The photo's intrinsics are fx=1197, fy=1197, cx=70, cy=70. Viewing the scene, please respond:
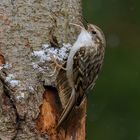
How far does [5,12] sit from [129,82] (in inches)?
125

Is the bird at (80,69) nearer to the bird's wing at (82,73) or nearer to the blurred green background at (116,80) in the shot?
the bird's wing at (82,73)

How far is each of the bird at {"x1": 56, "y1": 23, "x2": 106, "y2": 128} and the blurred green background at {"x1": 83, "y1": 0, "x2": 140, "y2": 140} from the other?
8.65 feet

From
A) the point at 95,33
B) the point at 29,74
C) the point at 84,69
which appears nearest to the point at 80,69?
the point at 84,69

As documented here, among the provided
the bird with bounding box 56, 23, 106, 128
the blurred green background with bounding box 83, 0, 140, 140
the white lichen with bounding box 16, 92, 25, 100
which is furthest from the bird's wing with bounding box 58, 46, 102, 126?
the blurred green background with bounding box 83, 0, 140, 140

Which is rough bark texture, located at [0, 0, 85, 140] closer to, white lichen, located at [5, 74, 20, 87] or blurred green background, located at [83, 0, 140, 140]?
white lichen, located at [5, 74, 20, 87]

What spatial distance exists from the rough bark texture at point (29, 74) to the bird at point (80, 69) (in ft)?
0.16

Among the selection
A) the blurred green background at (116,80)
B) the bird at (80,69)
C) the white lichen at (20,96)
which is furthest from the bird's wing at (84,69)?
the blurred green background at (116,80)

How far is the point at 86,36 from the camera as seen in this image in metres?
5.95

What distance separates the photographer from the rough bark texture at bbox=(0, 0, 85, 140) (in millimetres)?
5480

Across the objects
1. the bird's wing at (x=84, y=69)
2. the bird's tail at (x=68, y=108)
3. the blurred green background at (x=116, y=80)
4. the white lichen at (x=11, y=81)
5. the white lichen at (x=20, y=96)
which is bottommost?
the blurred green background at (x=116, y=80)

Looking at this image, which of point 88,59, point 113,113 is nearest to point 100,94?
point 113,113

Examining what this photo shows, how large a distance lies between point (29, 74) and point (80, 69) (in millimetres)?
411

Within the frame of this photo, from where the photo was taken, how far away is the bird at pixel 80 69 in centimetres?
571

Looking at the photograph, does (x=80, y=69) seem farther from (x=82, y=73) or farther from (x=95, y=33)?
(x=95, y=33)
